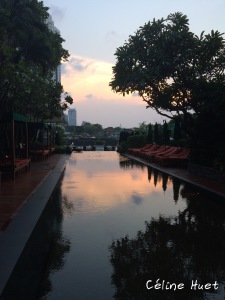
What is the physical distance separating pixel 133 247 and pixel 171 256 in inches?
32.6

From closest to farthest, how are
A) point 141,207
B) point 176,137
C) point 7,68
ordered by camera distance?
point 141,207 < point 7,68 < point 176,137

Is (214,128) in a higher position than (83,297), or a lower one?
higher

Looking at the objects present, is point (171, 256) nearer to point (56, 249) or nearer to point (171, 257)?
point (171, 257)

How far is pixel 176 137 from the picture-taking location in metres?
33.7

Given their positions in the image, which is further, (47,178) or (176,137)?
(176,137)

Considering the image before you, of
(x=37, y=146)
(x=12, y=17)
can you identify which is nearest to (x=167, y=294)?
(x=12, y=17)

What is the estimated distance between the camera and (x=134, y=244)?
6.69m

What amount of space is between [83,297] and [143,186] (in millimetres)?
10422

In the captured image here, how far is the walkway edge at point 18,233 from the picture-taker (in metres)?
4.77

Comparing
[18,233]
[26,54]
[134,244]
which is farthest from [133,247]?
[26,54]

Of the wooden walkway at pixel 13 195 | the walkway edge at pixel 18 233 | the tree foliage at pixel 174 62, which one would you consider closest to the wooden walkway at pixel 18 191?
the wooden walkway at pixel 13 195

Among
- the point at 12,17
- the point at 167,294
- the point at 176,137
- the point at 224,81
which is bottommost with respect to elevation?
the point at 167,294

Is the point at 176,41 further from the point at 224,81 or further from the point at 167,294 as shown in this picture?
the point at 167,294

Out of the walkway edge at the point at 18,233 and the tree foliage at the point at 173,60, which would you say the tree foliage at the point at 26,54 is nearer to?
the tree foliage at the point at 173,60
